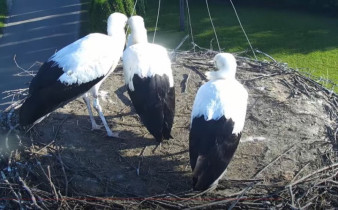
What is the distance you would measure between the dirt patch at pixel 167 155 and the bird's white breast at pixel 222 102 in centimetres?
53

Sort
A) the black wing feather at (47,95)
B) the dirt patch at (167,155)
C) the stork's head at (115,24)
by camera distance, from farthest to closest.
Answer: the stork's head at (115,24) < the black wing feather at (47,95) < the dirt patch at (167,155)

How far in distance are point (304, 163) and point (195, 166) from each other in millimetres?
1163

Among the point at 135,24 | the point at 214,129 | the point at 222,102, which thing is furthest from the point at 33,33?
the point at 214,129

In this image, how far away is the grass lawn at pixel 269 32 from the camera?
923cm

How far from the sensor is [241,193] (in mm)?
3615

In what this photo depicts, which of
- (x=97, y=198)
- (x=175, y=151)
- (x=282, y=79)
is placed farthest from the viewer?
(x=282, y=79)

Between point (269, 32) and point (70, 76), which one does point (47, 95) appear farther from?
point (269, 32)

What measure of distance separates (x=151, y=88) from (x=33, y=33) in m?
8.68

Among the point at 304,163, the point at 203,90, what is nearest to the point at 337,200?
the point at 304,163

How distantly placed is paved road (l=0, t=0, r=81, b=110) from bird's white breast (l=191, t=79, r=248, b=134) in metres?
5.98

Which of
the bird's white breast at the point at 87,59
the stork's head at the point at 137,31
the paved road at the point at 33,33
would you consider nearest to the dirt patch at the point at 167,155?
the bird's white breast at the point at 87,59

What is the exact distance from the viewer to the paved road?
33.3 feet

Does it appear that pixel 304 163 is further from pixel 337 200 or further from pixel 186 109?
pixel 186 109

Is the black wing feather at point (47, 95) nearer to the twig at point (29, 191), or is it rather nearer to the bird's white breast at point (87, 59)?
the bird's white breast at point (87, 59)
